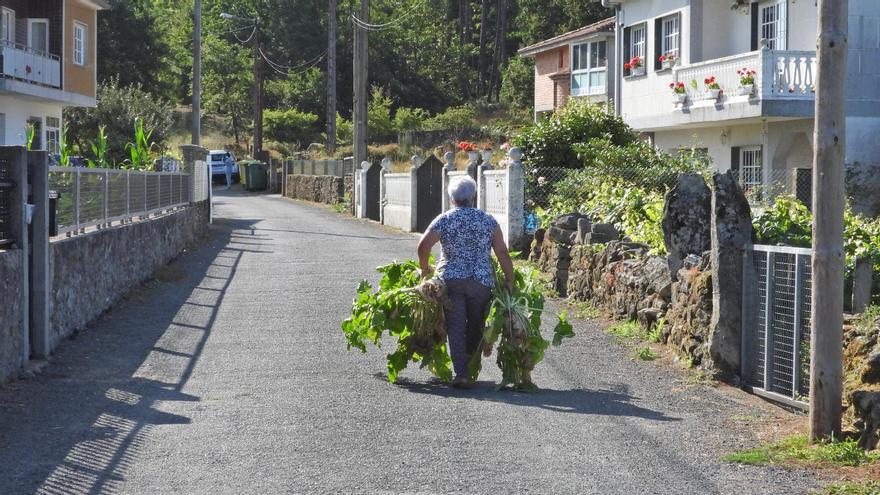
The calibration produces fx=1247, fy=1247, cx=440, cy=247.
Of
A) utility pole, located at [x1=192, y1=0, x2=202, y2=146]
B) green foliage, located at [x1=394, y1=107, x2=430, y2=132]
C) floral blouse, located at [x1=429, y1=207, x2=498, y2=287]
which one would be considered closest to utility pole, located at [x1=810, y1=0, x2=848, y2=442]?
floral blouse, located at [x1=429, y1=207, x2=498, y2=287]

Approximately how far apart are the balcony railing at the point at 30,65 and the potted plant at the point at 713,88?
1651 cm

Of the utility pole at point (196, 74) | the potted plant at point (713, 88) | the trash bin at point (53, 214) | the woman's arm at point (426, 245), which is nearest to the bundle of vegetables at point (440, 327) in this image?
the woman's arm at point (426, 245)

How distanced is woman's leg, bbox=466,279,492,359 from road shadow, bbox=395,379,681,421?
1.11ft

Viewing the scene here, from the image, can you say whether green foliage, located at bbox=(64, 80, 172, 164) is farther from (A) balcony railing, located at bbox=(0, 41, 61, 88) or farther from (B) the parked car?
(A) balcony railing, located at bbox=(0, 41, 61, 88)

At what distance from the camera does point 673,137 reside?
30922mm

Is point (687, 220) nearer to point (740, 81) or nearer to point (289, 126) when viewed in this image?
point (740, 81)

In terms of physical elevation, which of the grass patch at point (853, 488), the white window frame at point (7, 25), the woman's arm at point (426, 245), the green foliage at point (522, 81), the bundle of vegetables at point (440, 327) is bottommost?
the grass patch at point (853, 488)

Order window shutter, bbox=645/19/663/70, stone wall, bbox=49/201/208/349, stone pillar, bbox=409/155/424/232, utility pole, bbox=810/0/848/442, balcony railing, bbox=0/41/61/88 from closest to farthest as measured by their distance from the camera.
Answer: utility pole, bbox=810/0/848/442 → stone wall, bbox=49/201/208/349 → stone pillar, bbox=409/155/424/232 → window shutter, bbox=645/19/663/70 → balcony railing, bbox=0/41/61/88

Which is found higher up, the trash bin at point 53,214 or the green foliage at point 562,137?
the green foliage at point 562,137

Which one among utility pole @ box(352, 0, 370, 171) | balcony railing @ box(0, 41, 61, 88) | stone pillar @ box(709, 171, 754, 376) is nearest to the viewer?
stone pillar @ box(709, 171, 754, 376)

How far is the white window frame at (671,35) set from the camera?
29.0 m

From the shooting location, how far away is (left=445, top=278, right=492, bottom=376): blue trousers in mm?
9867

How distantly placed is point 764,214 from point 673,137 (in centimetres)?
1987

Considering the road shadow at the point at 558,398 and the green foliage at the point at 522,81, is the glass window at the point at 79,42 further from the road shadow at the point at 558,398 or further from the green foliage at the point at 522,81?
the road shadow at the point at 558,398
